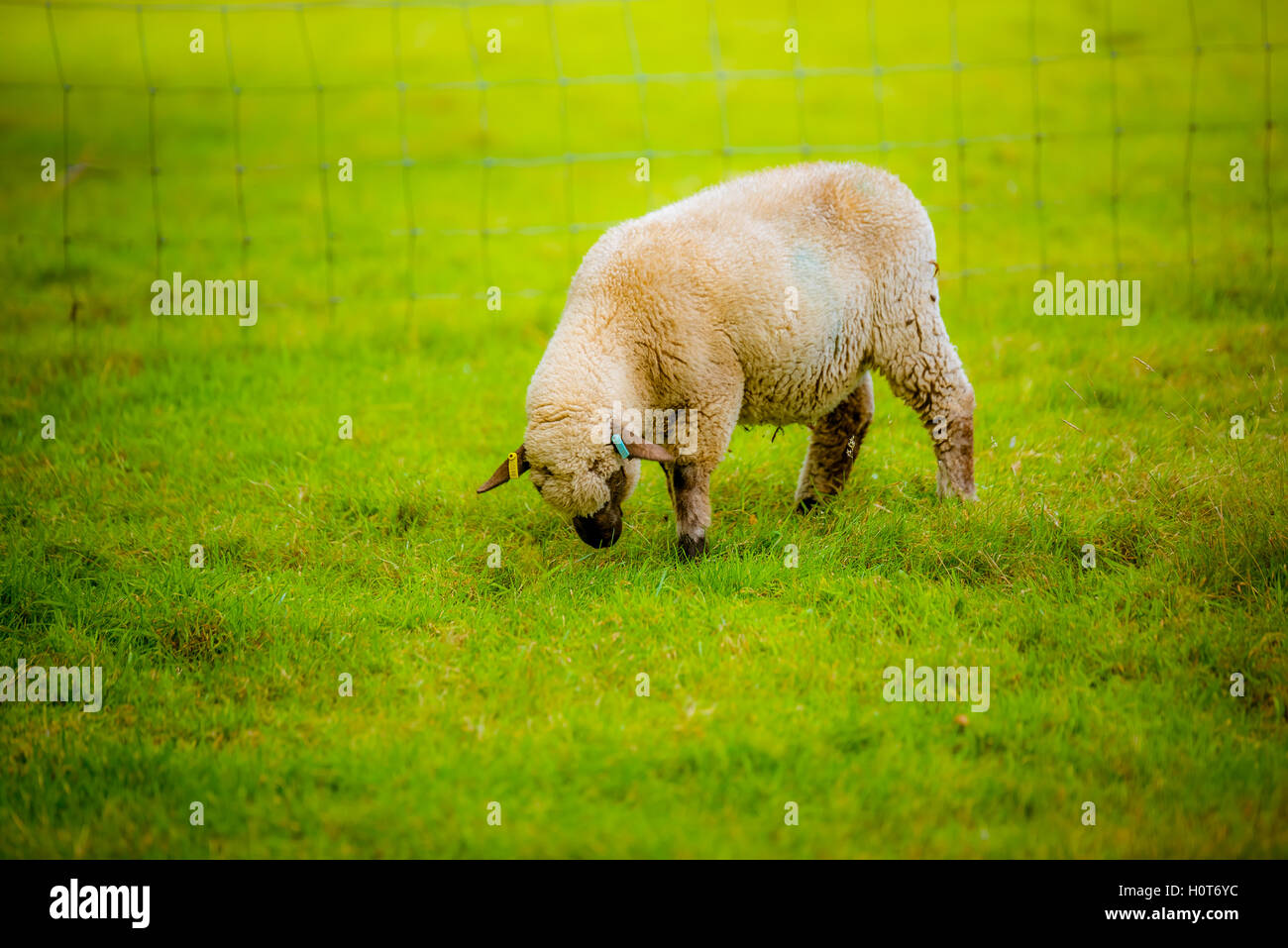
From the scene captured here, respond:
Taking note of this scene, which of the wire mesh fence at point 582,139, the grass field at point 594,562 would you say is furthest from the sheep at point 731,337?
the wire mesh fence at point 582,139

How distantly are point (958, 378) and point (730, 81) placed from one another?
9228 mm

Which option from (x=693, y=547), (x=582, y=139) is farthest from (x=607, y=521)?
(x=582, y=139)

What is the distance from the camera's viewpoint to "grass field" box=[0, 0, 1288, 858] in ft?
11.9

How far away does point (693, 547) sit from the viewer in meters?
5.10

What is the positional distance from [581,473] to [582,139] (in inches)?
313

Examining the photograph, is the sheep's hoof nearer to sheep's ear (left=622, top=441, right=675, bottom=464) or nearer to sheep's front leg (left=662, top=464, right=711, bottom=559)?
sheep's front leg (left=662, top=464, right=711, bottom=559)

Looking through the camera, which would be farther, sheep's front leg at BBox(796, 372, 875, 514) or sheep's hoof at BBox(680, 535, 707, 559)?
sheep's front leg at BBox(796, 372, 875, 514)

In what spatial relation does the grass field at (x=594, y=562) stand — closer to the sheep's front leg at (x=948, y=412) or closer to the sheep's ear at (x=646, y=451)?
the sheep's front leg at (x=948, y=412)

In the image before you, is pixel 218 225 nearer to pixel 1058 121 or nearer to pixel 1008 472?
pixel 1008 472

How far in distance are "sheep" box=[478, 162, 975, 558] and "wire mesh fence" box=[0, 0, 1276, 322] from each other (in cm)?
231

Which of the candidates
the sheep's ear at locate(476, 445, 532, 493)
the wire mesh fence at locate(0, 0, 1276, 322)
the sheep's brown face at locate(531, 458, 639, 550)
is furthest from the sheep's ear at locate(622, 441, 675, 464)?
the wire mesh fence at locate(0, 0, 1276, 322)

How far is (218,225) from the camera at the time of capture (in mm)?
10133

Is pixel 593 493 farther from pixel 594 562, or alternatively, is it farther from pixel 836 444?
pixel 836 444
